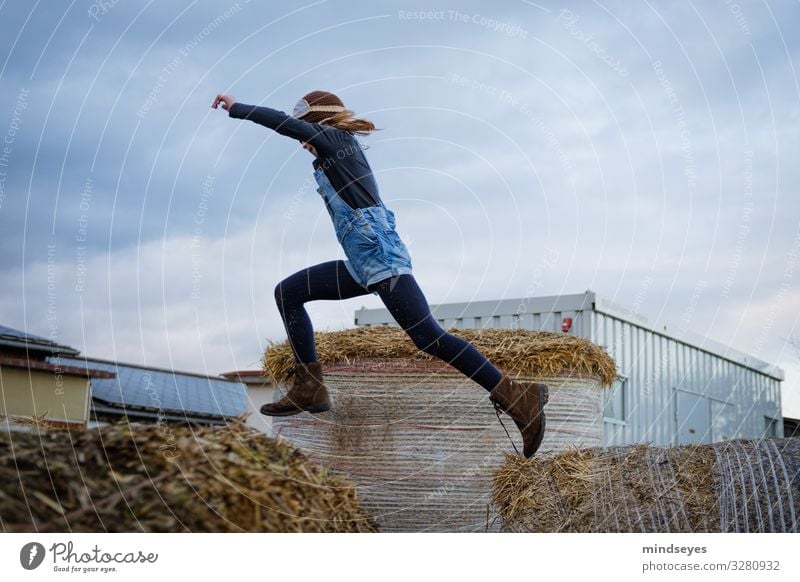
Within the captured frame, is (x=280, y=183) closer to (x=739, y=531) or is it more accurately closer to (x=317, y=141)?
(x=317, y=141)

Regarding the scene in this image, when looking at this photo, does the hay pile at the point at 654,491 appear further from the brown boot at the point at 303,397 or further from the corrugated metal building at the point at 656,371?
the corrugated metal building at the point at 656,371

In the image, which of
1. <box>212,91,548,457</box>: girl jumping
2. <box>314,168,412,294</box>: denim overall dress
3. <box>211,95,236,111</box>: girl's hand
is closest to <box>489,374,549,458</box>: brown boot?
<box>212,91,548,457</box>: girl jumping

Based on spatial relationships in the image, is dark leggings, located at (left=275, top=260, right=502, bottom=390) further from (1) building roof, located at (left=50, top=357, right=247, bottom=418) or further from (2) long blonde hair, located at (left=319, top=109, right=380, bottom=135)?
(2) long blonde hair, located at (left=319, top=109, right=380, bottom=135)

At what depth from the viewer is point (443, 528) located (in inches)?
110

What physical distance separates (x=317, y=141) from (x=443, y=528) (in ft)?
3.87

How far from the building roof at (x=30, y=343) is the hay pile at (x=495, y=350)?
661 millimetres

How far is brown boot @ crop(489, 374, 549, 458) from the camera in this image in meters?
2.79

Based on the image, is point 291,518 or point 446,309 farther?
point 446,309

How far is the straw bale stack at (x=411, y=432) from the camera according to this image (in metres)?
2.80

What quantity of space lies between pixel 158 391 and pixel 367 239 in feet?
2.37

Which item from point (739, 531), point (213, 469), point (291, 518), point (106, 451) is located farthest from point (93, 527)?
point (739, 531)

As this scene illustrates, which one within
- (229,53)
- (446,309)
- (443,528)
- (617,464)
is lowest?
(443,528)

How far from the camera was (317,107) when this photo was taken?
2.70 m
